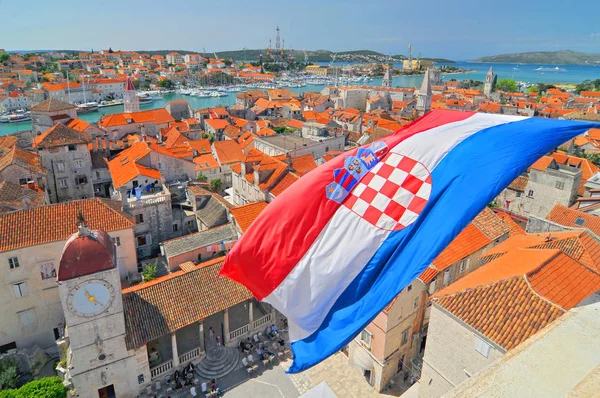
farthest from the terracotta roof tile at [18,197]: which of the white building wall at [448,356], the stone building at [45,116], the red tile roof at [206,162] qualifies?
the white building wall at [448,356]

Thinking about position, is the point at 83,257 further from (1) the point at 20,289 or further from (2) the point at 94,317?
Result: (1) the point at 20,289

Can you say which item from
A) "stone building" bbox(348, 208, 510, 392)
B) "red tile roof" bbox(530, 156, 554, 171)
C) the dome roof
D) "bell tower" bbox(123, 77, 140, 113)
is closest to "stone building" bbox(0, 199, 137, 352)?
the dome roof

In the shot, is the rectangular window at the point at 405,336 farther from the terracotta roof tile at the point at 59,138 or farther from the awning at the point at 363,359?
the terracotta roof tile at the point at 59,138

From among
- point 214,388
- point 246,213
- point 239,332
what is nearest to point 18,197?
point 246,213

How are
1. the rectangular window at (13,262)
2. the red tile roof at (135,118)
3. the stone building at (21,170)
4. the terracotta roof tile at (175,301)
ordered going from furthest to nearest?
1. the red tile roof at (135,118)
2. the stone building at (21,170)
3. the rectangular window at (13,262)
4. the terracotta roof tile at (175,301)

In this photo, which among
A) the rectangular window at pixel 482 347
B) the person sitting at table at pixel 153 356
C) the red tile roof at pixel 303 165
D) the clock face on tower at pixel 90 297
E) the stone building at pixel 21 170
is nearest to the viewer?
the rectangular window at pixel 482 347

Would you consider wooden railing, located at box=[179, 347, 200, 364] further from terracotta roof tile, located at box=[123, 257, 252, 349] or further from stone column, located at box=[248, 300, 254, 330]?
stone column, located at box=[248, 300, 254, 330]

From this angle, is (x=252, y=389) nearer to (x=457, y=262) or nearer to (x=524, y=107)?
(x=457, y=262)
